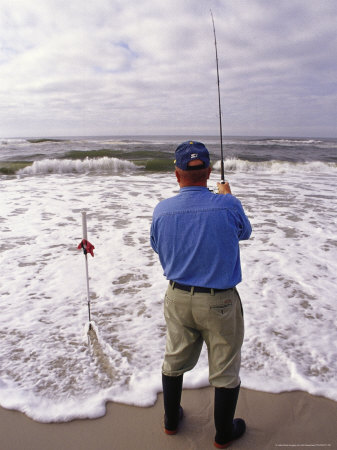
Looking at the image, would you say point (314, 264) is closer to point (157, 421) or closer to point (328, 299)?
point (328, 299)

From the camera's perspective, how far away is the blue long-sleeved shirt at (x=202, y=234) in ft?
6.25

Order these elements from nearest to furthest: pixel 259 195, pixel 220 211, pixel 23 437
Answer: pixel 220 211
pixel 23 437
pixel 259 195

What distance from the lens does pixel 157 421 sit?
2490 mm

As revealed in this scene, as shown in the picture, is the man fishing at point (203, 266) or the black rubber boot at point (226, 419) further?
the black rubber boot at point (226, 419)

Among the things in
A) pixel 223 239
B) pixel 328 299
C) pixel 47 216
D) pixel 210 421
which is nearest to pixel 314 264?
pixel 328 299

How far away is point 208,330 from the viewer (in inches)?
79.5

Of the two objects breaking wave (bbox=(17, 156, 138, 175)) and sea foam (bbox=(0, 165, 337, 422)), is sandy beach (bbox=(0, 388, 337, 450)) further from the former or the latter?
breaking wave (bbox=(17, 156, 138, 175))

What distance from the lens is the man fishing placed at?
1921 mm

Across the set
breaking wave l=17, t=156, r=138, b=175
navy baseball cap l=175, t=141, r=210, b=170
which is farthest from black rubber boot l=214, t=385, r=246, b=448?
breaking wave l=17, t=156, r=138, b=175

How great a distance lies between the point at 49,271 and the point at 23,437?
3.11m

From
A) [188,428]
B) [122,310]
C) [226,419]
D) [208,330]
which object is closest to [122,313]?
[122,310]

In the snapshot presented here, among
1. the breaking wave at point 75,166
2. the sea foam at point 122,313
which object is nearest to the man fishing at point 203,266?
the sea foam at point 122,313

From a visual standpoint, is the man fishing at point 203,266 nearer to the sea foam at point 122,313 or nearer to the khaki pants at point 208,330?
the khaki pants at point 208,330

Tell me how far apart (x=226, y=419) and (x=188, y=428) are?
41 centimetres
